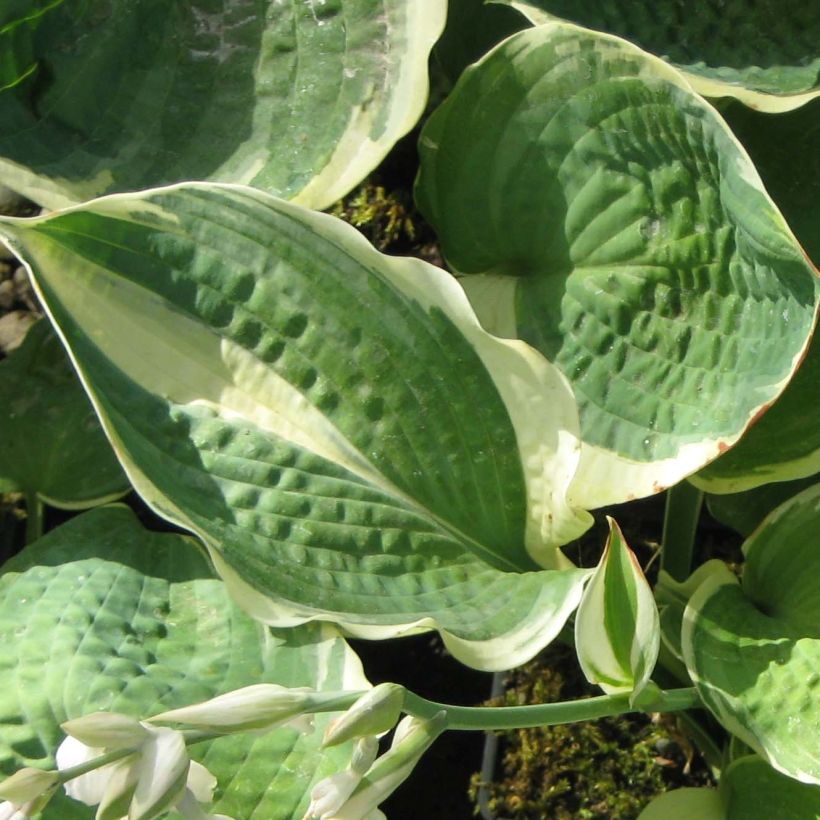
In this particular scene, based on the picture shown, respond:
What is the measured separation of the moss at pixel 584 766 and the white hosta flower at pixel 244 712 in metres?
0.59

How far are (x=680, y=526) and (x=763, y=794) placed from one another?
0.25 m

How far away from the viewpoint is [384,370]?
0.68 metres

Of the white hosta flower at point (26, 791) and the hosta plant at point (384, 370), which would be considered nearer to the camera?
the white hosta flower at point (26, 791)

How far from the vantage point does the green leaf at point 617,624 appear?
61cm

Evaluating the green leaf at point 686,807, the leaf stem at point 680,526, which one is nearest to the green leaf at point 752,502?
the leaf stem at point 680,526

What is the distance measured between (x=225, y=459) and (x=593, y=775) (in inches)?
22.2

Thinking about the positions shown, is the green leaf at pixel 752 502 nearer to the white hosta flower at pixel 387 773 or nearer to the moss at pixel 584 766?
the moss at pixel 584 766

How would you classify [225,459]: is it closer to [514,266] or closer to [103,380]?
[103,380]

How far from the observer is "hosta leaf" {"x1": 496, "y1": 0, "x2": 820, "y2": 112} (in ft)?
2.60

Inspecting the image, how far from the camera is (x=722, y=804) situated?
825 mm

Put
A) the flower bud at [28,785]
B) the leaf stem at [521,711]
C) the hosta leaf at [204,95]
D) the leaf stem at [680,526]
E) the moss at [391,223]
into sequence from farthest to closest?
the moss at [391,223] < the leaf stem at [680,526] < the hosta leaf at [204,95] < the leaf stem at [521,711] < the flower bud at [28,785]

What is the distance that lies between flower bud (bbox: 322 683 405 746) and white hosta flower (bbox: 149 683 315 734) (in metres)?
0.02

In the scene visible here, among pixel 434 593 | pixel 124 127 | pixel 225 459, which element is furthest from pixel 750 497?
pixel 124 127

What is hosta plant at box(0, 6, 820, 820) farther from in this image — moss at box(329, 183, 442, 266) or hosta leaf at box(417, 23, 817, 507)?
moss at box(329, 183, 442, 266)
